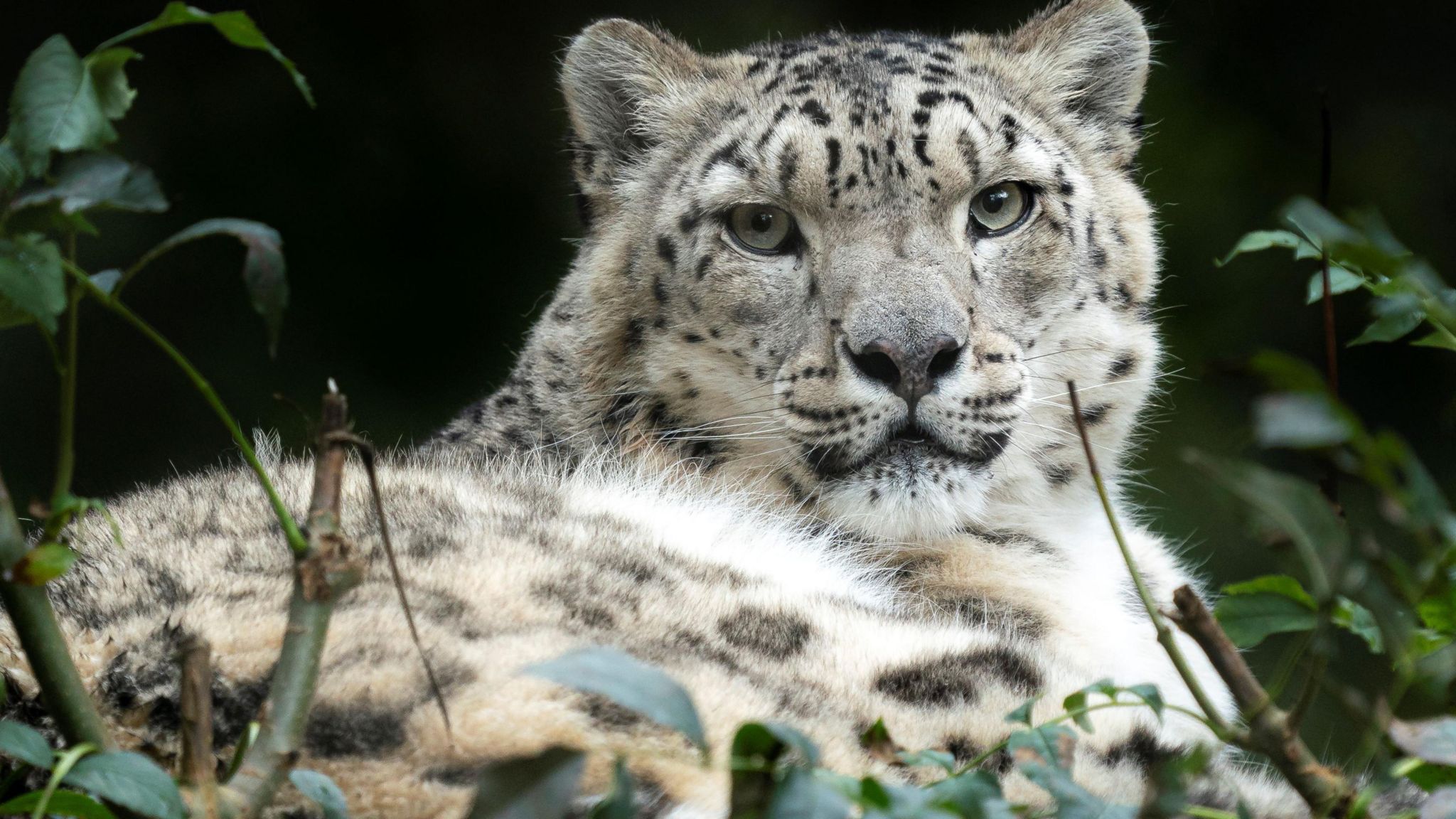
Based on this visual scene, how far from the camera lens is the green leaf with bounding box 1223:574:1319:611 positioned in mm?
1371

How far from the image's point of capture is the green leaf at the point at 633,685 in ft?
3.47

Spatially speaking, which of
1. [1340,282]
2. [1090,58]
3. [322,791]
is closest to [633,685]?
[322,791]

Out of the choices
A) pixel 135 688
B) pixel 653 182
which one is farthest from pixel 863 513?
pixel 135 688

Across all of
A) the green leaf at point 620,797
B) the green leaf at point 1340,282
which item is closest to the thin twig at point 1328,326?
the green leaf at point 1340,282

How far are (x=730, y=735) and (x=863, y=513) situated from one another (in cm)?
105

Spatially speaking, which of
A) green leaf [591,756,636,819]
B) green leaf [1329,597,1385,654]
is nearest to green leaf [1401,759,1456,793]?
green leaf [1329,597,1385,654]

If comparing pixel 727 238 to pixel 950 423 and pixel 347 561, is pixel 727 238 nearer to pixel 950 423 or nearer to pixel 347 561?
pixel 950 423

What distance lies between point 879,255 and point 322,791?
5.62 feet

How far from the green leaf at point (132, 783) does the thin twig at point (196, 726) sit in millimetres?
34

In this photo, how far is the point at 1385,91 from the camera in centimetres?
633

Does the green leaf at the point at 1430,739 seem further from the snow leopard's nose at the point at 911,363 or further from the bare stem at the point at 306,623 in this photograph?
the snow leopard's nose at the point at 911,363

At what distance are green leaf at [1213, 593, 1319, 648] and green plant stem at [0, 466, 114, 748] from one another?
3.34 ft

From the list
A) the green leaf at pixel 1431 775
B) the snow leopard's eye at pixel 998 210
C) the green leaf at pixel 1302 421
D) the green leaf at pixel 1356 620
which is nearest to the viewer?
the green leaf at pixel 1302 421

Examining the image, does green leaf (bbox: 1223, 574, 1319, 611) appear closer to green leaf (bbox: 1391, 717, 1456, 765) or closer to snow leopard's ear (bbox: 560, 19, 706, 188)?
green leaf (bbox: 1391, 717, 1456, 765)
